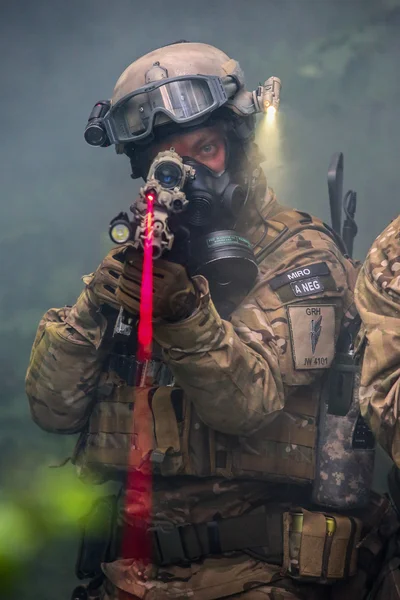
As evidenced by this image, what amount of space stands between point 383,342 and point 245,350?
43 centimetres

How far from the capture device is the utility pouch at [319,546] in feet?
8.80

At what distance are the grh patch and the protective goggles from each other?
64 centimetres

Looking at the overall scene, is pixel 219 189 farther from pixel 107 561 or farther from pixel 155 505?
pixel 107 561

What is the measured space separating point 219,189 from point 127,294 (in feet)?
2.46

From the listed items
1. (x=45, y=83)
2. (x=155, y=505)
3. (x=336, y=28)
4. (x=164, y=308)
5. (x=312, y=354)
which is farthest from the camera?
(x=45, y=83)

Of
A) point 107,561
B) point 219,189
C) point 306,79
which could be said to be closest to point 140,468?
point 107,561

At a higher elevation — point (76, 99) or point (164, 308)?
point (76, 99)

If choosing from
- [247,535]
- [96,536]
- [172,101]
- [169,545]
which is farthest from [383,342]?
[96,536]

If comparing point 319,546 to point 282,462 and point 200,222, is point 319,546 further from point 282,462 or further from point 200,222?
point 200,222

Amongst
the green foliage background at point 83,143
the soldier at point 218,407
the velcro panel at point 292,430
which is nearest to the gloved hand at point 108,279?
the soldier at point 218,407

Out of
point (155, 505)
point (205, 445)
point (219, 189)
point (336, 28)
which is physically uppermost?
point (336, 28)

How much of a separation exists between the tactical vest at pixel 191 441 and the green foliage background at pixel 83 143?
3.84 feet

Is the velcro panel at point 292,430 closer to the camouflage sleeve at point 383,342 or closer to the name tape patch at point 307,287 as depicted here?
the name tape patch at point 307,287

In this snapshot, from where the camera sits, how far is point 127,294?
2273mm
